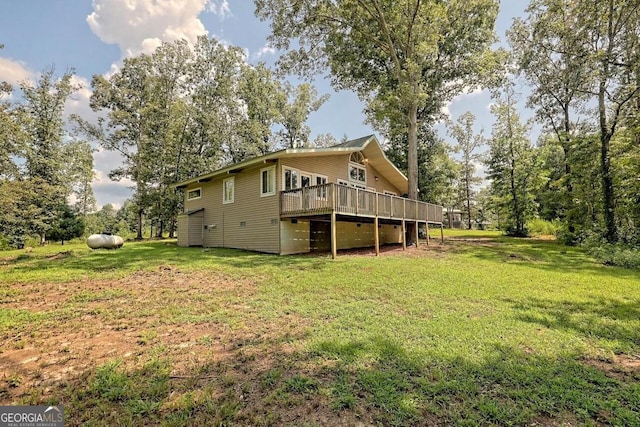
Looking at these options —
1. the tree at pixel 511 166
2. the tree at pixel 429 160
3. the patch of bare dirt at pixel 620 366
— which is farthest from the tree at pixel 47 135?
the tree at pixel 511 166

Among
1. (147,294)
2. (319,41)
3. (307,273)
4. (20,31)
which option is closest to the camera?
(147,294)

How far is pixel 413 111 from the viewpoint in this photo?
55.2ft

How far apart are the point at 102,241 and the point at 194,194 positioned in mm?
5638

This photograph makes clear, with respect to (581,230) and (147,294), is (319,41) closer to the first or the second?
(147,294)

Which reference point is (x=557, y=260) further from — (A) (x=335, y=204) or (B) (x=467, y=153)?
(B) (x=467, y=153)

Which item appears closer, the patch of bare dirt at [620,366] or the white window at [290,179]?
the patch of bare dirt at [620,366]

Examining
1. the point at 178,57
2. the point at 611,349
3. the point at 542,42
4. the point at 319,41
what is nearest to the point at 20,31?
the point at 319,41

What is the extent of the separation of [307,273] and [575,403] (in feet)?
19.9

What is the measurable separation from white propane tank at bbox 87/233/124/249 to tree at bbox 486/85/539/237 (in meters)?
24.0

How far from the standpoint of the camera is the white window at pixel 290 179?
1238 centimetres

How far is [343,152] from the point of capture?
14062 mm

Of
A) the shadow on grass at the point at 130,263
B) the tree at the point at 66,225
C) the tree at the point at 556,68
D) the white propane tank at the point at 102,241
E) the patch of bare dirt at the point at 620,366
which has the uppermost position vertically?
the tree at the point at 556,68

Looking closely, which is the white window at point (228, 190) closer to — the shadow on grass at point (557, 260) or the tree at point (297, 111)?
the shadow on grass at point (557, 260)

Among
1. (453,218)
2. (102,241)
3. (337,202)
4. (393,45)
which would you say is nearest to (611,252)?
(337,202)
